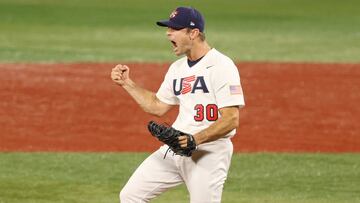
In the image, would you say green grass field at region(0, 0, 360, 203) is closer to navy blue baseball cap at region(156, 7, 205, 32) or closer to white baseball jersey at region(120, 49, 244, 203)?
white baseball jersey at region(120, 49, 244, 203)

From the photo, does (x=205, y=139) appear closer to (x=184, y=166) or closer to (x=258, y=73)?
(x=184, y=166)

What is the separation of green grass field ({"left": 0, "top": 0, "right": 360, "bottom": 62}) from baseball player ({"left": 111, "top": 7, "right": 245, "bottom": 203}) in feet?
37.6

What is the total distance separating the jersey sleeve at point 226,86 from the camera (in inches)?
292

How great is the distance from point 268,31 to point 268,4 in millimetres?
5860

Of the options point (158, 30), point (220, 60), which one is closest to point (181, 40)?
point (220, 60)

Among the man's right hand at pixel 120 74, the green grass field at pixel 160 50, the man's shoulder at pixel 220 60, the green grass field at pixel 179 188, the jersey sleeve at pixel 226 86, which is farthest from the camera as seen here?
the green grass field at pixel 160 50

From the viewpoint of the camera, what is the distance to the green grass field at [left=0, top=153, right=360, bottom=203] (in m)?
10.5

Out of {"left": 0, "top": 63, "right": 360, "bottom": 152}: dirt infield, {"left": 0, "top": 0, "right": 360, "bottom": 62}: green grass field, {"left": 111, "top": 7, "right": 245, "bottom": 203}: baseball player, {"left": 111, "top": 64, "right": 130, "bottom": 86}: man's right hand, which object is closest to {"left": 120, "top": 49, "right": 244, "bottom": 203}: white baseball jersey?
{"left": 111, "top": 7, "right": 245, "bottom": 203}: baseball player

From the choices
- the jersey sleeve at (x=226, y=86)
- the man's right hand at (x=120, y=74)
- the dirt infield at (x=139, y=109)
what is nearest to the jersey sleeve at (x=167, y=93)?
the man's right hand at (x=120, y=74)

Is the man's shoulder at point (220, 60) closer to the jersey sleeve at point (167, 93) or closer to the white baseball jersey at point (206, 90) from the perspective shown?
the white baseball jersey at point (206, 90)

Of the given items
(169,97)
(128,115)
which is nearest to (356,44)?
(128,115)

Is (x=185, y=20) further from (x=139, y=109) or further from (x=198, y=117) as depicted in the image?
(x=139, y=109)

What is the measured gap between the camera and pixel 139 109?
50.3 feet

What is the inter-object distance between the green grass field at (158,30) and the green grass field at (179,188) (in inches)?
276
